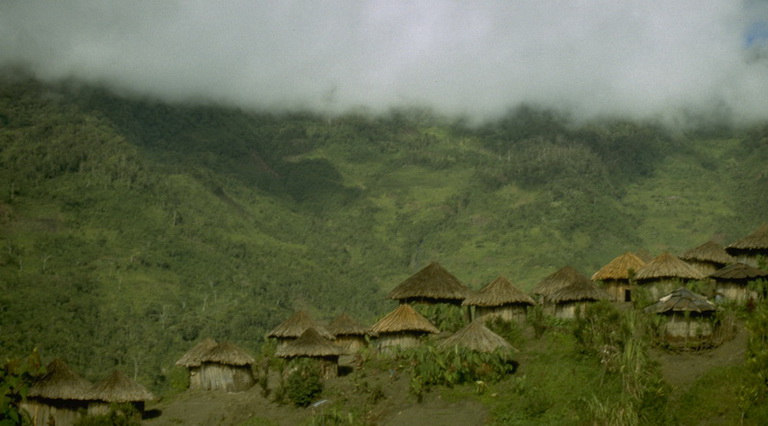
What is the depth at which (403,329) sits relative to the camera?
109 feet

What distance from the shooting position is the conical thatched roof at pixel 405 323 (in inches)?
1316

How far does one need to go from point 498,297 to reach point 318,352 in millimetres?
7828

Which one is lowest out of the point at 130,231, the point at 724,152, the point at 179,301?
the point at 179,301

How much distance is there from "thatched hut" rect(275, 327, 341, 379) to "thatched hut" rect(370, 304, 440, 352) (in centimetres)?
196

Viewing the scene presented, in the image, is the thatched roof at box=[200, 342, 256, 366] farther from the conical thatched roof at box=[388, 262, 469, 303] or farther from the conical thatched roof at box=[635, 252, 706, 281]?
the conical thatched roof at box=[635, 252, 706, 281]

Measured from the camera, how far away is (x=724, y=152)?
14150 cm

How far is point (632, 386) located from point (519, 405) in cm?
351

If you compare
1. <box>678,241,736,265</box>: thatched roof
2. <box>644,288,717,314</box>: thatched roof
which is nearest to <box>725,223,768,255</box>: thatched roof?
Answer: <box>678,241,736,265</box>: thatched roof

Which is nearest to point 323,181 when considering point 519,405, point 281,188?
point 281,188

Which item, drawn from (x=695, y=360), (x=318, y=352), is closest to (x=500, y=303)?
(x=318, y=352)

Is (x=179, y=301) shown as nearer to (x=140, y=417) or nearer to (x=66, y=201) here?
(x=66, y=201)

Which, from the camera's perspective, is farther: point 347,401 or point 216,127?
point 216,127

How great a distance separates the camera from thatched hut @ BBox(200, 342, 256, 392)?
119 feet

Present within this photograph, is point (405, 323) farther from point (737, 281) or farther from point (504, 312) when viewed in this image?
point (737, 281)
